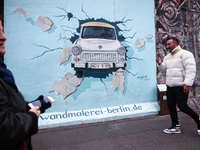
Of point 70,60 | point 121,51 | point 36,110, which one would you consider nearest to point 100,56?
point 121,51

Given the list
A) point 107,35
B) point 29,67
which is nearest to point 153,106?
A: point 107,35

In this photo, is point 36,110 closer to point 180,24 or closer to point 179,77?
point 179,77

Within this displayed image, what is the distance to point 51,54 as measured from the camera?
13.3 ft

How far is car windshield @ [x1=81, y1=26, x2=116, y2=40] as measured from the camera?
4.34 meters

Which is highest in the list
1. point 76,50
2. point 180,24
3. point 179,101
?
point 180,24

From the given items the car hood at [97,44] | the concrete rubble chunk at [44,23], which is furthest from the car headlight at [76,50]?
the concrete rubble chunk at [44,23]

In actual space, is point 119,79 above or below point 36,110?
below

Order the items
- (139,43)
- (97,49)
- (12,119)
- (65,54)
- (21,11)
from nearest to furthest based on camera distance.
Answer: (12,119)
(21,11)
(65,54)
(97,49)
(139,43)

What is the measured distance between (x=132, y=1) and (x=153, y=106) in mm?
3437

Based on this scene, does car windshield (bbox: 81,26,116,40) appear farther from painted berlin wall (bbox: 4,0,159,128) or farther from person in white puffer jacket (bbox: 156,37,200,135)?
person in white puffer jacket (bbox: 156,37,200,135)

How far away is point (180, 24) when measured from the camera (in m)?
5.35

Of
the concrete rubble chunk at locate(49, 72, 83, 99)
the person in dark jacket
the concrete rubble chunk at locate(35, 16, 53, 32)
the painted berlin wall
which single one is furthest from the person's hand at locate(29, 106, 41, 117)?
the concrete rubble chunk at locate(35, 16, 53, 32)

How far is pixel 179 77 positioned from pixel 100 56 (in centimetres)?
219

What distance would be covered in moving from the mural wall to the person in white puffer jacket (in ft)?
6.64
